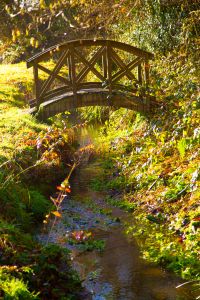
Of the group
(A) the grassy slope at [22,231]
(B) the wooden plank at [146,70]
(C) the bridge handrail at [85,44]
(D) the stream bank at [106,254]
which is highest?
(C) the bridge handrail at [85,44]

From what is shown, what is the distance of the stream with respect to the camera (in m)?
6.51

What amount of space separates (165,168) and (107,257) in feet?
10.4

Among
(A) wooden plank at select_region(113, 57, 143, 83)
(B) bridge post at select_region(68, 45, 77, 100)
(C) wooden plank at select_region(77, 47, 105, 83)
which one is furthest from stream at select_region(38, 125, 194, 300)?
(A) wooden plank at select_region(113, 57, 143, 83)

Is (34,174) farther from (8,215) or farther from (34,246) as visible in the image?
(34,246)

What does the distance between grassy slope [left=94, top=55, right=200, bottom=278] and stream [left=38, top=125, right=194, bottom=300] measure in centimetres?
26

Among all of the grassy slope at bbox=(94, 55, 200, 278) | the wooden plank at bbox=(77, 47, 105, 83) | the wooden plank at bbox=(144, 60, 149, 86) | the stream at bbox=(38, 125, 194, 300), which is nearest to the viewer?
the stream at bbox=(38, 125, 194, 300)

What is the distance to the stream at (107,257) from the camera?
651cm

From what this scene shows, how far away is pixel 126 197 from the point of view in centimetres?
1040

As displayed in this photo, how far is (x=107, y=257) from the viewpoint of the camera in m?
7.63

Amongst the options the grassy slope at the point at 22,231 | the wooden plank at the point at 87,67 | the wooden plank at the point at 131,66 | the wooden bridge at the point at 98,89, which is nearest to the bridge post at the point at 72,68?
the wooden bridge at the point at 98,89

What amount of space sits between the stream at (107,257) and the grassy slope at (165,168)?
261 mm

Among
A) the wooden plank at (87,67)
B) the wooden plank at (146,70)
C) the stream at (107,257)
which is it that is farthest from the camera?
the wooden plank at (146,70)

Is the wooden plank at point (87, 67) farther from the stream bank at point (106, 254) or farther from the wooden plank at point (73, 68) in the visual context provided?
the stream bank at point (106, 254)

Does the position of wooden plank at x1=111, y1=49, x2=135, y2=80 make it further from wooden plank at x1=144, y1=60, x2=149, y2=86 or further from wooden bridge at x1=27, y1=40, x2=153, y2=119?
wooden plank at x1=144, y1=60, x2=149, y2=86
